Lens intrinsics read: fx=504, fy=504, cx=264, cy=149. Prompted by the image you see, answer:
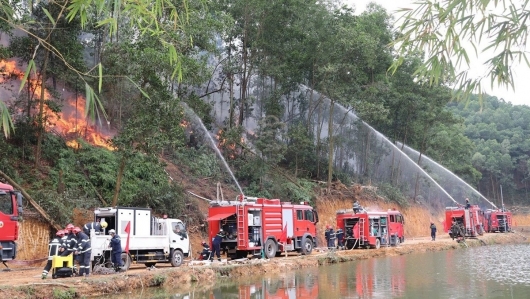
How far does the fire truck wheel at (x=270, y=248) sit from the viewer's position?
21219 mm

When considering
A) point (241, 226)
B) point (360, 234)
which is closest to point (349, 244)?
point (360, 234)

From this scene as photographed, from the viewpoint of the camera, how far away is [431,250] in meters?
28.2

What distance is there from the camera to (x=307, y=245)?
2389cm

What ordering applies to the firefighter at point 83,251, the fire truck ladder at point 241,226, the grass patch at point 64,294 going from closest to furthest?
the grass patch at point 64,294 < the firefighter at point 83,251 < the fire truck ladder at point 241,226

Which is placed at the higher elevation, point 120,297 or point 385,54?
point 385,54

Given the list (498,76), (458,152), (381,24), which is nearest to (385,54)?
(381,24)

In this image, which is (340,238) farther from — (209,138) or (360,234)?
(209,138)

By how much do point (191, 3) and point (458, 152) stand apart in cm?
4529

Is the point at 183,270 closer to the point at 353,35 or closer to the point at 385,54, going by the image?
the point at 353,35

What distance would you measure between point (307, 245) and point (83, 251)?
12089 mm

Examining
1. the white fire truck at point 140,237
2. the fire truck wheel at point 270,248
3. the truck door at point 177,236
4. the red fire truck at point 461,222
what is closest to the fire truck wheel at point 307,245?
the fire truck wheel at point 270,248

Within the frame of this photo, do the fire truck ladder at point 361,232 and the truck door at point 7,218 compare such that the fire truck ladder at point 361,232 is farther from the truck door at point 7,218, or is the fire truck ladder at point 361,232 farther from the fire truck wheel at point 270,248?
the truck door at point 7,218

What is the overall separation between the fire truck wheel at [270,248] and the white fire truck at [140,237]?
3688mm

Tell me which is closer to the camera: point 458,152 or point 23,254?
point 23,254
